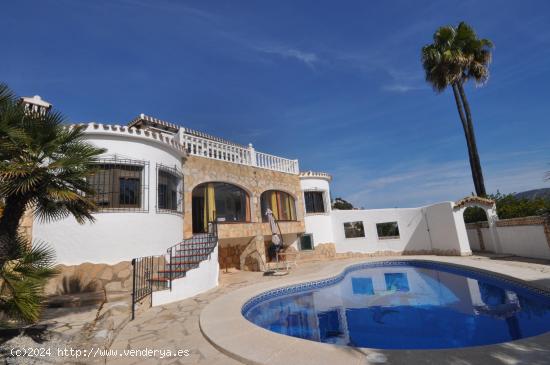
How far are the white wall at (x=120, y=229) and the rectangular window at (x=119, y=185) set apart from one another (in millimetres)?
304

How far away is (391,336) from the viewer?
6301 mm

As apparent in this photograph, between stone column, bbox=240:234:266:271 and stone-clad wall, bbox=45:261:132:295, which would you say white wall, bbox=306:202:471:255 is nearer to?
stone column, bbox=240:234:266:271

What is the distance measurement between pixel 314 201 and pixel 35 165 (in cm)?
1819

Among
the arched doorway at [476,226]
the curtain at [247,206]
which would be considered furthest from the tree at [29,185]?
the arched doorway at [476,226]

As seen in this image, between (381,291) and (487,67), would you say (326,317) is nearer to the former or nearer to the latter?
(381,291)

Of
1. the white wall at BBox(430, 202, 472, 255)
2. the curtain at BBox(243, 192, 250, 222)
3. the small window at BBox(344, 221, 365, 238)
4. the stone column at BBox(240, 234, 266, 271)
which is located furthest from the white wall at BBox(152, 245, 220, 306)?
the white wall at BBox(430, 202, 472, 255)

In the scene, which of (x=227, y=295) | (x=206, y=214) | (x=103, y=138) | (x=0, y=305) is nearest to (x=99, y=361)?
(x=0, y=305)

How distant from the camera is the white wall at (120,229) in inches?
337

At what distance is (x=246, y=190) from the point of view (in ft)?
53.6

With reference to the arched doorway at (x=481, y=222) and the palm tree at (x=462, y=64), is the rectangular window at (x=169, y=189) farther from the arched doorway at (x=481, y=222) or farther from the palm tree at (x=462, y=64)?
the palm tree at (x=462, y=64)

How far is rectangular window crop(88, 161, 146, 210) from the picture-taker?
940cm

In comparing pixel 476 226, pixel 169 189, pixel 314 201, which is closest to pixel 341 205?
pixel 314 201

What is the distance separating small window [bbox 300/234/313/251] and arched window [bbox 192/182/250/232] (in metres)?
5.64

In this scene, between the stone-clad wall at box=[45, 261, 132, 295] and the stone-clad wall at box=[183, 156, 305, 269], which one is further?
the stone-clad wall at box=[183, 156, 305, 269]
